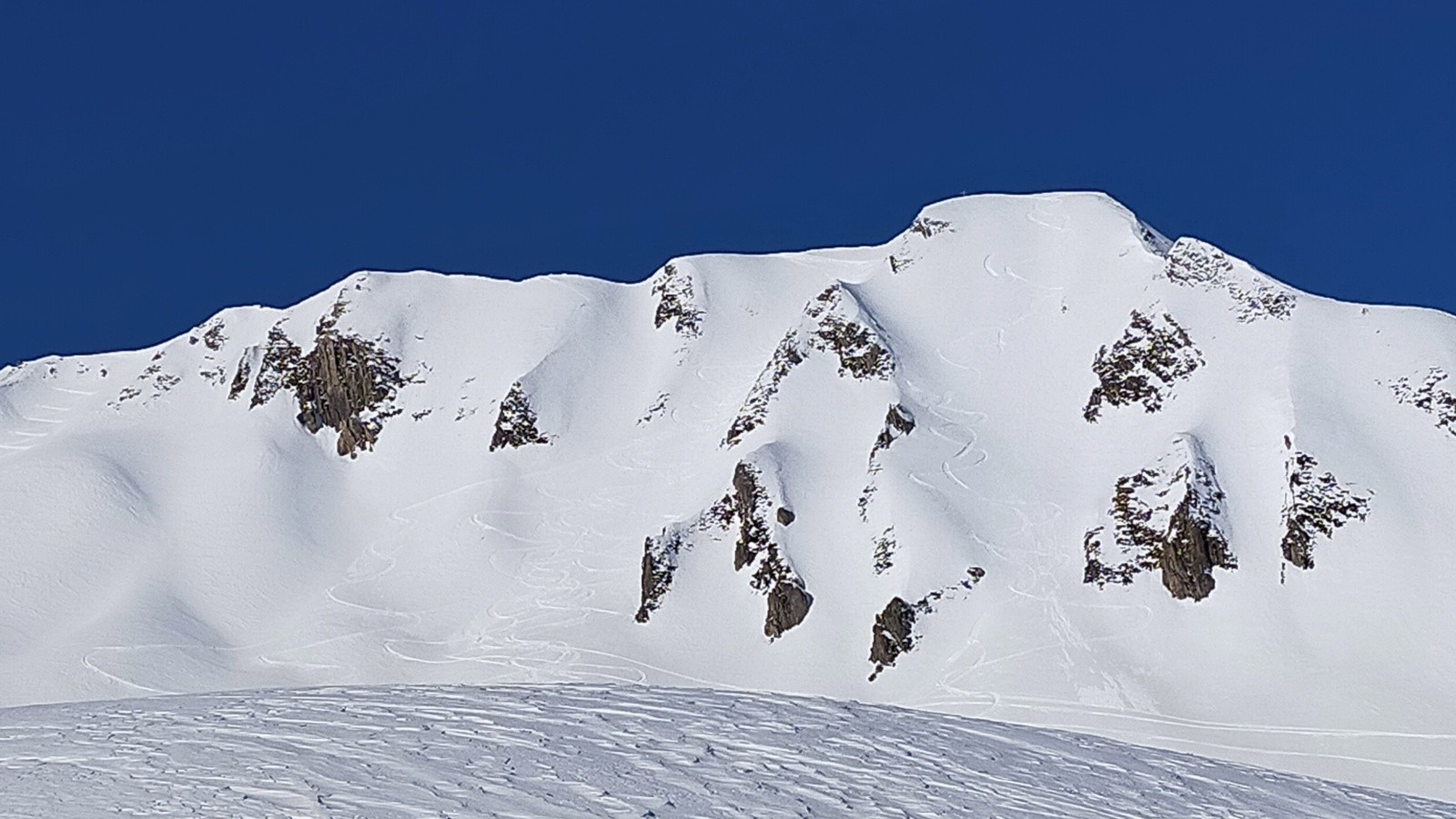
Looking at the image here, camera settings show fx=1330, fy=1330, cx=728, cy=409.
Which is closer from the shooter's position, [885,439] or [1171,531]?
[1171,531]

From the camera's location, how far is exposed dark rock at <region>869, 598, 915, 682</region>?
61531mm

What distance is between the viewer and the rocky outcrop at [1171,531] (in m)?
63.1

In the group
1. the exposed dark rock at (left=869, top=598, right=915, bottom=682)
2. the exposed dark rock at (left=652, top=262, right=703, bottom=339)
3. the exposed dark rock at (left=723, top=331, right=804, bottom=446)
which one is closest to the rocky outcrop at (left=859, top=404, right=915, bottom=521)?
the exposed dark rock at (left=869, top=598, right=915, bottom=682)

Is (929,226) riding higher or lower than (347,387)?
higher

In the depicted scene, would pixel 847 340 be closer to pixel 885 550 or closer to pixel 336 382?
pixel 885 550

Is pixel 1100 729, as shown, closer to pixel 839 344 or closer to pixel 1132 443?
pixel 1132 443

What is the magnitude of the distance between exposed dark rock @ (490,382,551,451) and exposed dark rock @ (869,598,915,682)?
3284cm

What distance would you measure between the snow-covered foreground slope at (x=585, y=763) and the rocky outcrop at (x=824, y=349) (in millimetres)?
66298

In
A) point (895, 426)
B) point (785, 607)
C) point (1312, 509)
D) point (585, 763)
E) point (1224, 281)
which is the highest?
point (1224, 281)

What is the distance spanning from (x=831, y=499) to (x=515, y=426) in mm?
25550

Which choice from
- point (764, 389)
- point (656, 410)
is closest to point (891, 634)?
point (764, 389)

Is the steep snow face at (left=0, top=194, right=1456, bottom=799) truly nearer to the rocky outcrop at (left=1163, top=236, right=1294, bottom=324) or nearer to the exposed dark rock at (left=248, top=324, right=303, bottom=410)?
the rocky outcrop at (left=1163, top=236, right=1294, bottom=324)

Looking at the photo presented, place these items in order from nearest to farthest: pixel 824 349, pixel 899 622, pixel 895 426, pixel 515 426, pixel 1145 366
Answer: pixel 899 622 < pixel 895 426 < pixel 1145 366 < pixel 824 349 < pixel 515 426

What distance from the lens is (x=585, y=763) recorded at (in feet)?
37.1
